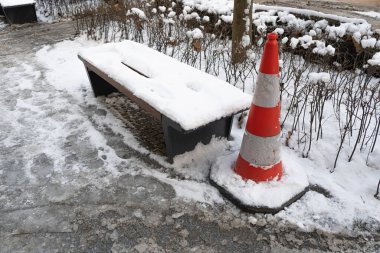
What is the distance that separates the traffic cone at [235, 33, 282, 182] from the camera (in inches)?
88.4

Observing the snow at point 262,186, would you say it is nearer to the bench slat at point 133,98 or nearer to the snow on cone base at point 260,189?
the snow on cone base at point 260,189

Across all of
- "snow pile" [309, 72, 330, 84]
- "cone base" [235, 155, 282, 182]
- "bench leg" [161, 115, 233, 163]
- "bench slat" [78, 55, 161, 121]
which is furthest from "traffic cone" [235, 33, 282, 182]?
"bench slat" [78, 55, 161, 121]

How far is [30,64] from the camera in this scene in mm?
4953

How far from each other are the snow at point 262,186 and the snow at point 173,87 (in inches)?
16.9

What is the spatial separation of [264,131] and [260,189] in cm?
41

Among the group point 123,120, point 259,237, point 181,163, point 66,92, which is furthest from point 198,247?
point 66,92

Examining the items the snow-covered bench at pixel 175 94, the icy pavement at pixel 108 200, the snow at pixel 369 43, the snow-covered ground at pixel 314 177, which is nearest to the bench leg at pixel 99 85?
the snow-covered bench at pixel 175 94

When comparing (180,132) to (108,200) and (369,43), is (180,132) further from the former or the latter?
(369,43)

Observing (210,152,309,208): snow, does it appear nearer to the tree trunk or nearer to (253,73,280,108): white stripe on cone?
(253,73,280,108): white stripe on cone

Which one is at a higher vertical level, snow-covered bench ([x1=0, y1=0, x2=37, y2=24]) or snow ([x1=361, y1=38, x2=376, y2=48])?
snow ([x1=361, y1=38, x2=376, y2=48])

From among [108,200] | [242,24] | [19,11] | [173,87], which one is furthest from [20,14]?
[108,200]

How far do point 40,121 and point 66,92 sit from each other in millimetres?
725

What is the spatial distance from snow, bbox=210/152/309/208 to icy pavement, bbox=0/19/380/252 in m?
0.09

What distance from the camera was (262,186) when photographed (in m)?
2.42
